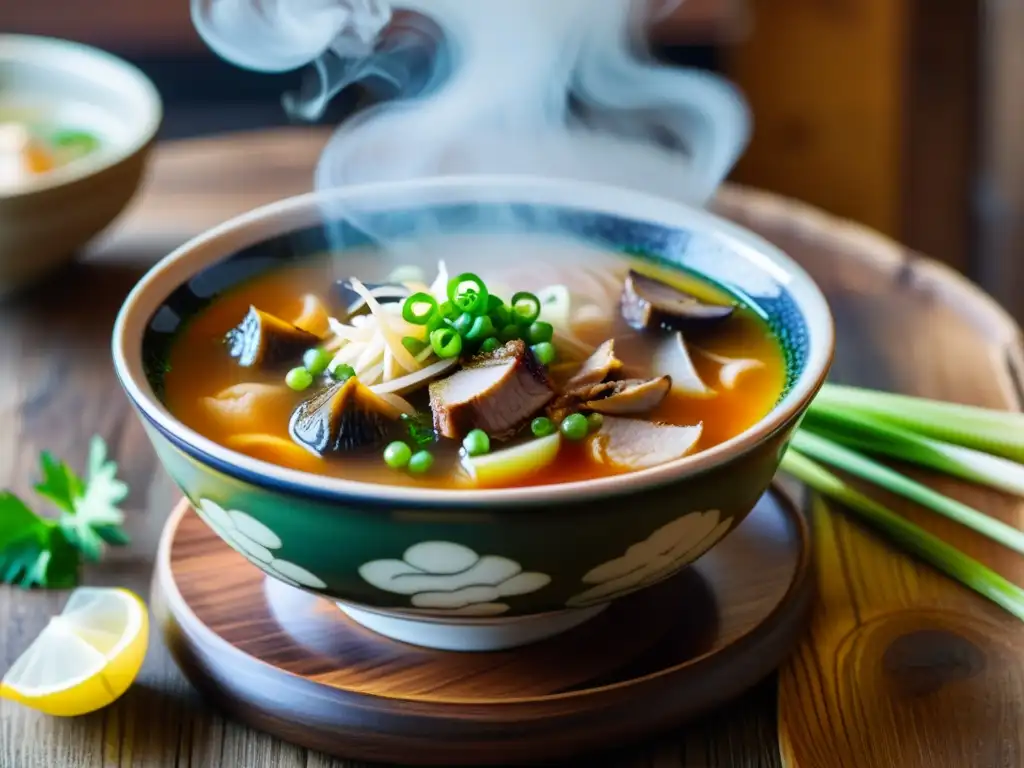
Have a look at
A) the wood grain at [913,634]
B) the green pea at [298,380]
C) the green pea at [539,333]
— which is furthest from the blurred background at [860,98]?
the green pea at [298,380]

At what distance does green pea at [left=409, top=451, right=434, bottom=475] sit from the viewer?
149 centimetres

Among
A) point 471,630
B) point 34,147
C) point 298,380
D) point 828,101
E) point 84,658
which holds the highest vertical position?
point 298,380

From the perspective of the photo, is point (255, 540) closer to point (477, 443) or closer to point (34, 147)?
point (477, 443)

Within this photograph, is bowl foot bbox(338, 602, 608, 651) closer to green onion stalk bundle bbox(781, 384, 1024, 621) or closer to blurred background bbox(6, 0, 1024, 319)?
green onion stalk bundle bbox(781, 384, 1024, 621)

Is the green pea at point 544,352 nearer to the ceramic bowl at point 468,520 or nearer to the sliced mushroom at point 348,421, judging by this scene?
the sliced mushroom at point 348,421

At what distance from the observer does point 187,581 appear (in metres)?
1.67

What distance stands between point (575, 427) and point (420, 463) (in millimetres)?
196

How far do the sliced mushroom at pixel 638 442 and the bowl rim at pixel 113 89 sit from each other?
135 cm

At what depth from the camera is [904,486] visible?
73.1 inches

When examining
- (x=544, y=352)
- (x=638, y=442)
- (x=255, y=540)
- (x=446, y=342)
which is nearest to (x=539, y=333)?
(x=544, y=352)

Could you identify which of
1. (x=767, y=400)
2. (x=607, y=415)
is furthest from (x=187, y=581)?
(x=767, y=400)

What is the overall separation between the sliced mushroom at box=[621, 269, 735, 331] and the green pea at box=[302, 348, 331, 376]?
17.6 inches

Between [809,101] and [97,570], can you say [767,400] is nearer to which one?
[97,570]

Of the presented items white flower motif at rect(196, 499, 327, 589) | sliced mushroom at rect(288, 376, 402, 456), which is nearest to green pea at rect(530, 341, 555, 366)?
sliced mushroom at rect(288, 376, 402, 456)
